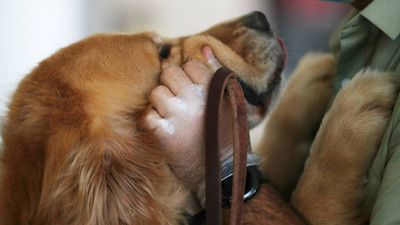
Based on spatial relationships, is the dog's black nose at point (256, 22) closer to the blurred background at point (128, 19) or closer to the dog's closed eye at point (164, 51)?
the dog's closed eye at point (164, 51)

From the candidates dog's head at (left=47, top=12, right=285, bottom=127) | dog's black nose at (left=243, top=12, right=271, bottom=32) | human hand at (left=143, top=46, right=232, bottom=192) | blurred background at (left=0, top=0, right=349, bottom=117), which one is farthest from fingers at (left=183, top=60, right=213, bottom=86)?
blurred background at (left=0, top=0, right=349, bottom=117)

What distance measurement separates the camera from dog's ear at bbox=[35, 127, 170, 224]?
1.27 metres

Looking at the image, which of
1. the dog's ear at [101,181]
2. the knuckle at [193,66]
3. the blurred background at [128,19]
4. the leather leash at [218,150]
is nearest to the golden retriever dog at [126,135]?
the dog's ear at [101,181]

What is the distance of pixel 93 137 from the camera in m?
1.36

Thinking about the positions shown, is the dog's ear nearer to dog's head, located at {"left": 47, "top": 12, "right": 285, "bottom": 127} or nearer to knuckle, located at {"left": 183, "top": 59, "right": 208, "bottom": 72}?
dog's head, located at {"left": 47, "top": 12, "right": 285, "bottom": 127}

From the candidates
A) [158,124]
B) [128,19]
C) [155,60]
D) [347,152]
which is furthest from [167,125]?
[128,19]

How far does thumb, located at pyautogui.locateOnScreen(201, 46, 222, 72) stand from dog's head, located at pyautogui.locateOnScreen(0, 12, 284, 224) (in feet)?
0.09

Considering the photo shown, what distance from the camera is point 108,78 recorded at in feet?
5.07

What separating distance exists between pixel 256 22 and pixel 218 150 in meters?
0.88

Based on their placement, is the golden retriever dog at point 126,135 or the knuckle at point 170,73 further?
the knuckle at point 170,73

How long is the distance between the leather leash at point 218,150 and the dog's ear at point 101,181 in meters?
0.23

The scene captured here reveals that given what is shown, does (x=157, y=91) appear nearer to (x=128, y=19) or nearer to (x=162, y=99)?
(x=162, y=99)

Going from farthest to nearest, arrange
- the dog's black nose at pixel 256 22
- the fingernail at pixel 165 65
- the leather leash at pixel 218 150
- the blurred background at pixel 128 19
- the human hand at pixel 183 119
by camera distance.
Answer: the blurred background at pixel 128 19
the dog's black nose at pixel 256 22
the fingernail at pixel 165 65
the human hand at pixel 183 119
the leather leash at pixel 218 150

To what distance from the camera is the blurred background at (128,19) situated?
257 cm
